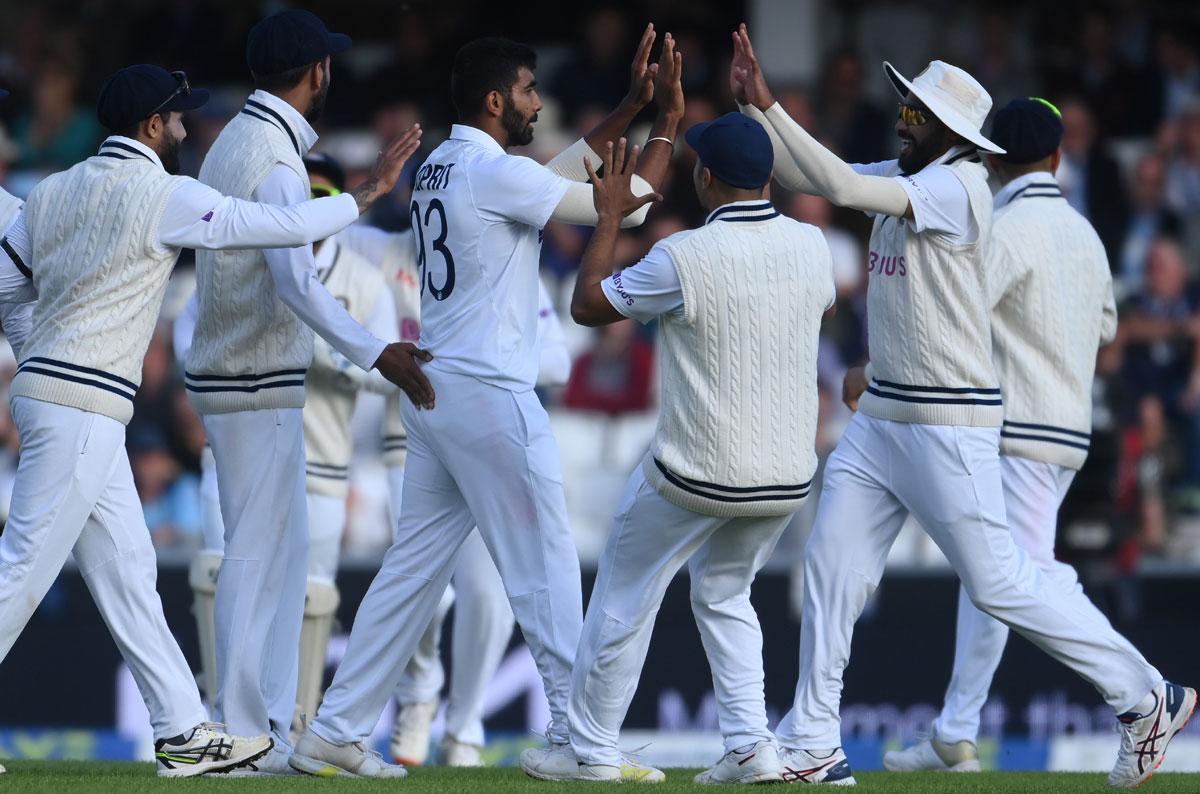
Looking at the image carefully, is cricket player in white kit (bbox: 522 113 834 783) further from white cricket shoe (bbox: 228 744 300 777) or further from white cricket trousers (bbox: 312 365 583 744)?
white cricket shoe (bbox: 228 744 300 777)

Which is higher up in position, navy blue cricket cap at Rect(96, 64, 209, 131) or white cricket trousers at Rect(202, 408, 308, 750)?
navy blue cricket cap at Rect(96, 64, 209, 131)

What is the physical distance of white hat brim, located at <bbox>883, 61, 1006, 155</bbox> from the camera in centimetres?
615

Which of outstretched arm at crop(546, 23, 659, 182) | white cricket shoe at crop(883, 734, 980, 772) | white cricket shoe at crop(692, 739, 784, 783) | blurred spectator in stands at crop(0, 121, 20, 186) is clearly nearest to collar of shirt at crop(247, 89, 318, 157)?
outstretched arm at crop(546, 23, 659, 182)

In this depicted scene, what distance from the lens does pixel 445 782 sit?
Answer: 20.0 ft

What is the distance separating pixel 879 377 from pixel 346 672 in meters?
2.07

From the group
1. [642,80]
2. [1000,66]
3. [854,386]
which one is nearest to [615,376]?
[1000,66]

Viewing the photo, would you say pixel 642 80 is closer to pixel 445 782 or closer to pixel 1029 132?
pixel 1029 132

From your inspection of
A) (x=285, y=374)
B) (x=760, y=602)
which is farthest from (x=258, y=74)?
(x=760, y=602)

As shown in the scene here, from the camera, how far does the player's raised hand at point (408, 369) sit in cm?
600

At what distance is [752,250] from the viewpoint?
A: 5691mm

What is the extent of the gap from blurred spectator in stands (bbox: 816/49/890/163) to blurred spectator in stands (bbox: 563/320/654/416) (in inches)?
96.5

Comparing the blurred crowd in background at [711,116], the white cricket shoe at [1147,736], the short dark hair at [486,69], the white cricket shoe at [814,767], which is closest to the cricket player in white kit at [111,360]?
the short dark hair at [486,69]

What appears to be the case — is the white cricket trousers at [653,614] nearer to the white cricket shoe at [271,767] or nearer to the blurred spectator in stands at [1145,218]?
the white cricket shoe at [271,767]

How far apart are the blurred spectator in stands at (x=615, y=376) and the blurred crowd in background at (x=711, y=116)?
0.05 feet
